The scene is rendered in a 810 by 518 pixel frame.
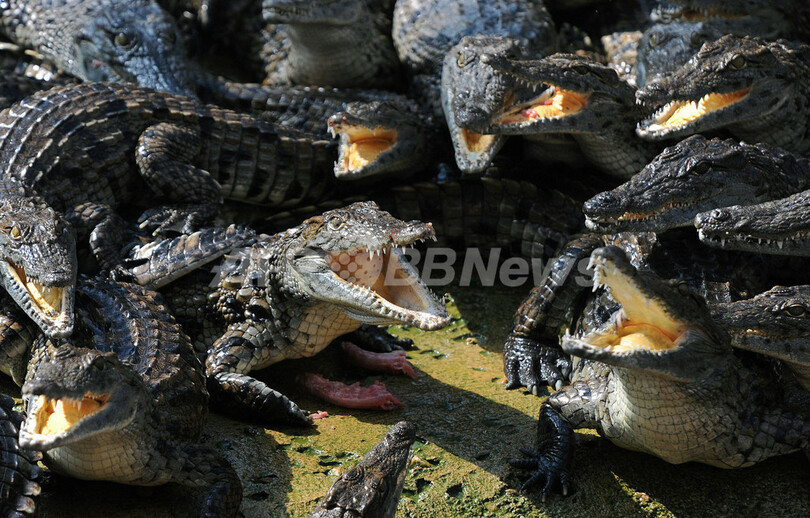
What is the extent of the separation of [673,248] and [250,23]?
11.6ft

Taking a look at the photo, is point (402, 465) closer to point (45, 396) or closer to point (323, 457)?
point (323, 457)

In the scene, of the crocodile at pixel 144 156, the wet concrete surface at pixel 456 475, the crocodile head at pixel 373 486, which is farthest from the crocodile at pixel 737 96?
the crocodile head at pixel 373 486

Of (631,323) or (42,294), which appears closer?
(631,323)

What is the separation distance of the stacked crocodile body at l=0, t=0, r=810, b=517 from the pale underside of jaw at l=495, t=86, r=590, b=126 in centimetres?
1

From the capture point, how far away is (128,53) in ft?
19.7

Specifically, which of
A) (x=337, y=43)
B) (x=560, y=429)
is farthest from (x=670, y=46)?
(x=560, y=429)

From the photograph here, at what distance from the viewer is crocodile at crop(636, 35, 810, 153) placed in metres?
4.41

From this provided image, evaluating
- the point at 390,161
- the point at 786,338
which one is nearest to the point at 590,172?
the point at 390,161

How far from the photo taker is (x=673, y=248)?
4.22 m

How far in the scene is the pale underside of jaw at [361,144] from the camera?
513cm

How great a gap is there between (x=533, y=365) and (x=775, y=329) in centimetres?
118

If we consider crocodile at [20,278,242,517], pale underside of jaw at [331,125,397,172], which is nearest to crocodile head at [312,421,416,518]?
crocodile at [20,278,242,517]

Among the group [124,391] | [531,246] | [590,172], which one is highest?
[124,391]

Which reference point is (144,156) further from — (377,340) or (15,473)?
(15,473)
